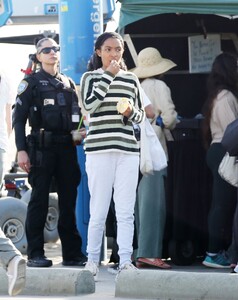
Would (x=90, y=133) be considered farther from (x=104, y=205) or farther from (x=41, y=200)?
(x=41, y=200)

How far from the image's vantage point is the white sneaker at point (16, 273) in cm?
A: 796

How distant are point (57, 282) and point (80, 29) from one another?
9.65 feet

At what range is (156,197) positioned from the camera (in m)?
10.5

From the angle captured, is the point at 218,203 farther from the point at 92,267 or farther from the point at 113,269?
the point at 92,267

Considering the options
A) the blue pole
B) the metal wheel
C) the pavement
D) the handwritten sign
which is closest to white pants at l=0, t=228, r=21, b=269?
the pavement

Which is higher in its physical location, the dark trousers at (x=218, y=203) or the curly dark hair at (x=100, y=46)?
the curly dark hair at (x=100, y=46)

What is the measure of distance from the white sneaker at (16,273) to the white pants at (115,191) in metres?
1.60

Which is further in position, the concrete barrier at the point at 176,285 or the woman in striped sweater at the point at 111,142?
the woman in striped sweater at the point at 111,142

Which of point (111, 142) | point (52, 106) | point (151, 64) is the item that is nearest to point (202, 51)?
point (151, 64)

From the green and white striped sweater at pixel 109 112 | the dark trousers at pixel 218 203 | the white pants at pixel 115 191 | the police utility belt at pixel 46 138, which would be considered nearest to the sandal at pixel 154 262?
the dark trousers at pixel 218 203

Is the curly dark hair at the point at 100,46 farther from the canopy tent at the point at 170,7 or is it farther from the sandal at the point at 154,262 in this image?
the sandal at the point at 154,262

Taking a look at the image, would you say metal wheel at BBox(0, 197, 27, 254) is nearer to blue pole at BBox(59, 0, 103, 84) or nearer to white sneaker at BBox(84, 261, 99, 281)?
blue pole at BBox(59, 0, 103, 84)

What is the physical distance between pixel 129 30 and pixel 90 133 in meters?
2.25

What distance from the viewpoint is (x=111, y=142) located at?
30.7ft
